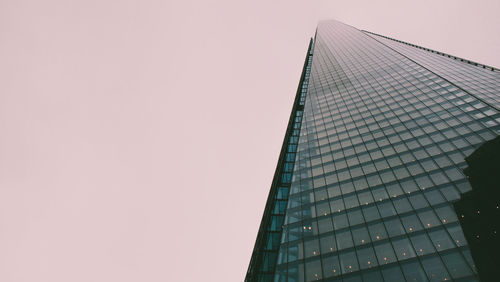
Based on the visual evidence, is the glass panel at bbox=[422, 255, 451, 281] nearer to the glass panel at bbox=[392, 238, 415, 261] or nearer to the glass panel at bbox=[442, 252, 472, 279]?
the glass panel at bbox=[442, 252, 472, 279]

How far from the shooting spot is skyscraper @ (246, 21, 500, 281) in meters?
23.9

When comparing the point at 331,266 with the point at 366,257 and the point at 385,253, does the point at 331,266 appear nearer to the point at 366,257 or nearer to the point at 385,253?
the point at 366,257

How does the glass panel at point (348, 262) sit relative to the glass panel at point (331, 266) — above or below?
above

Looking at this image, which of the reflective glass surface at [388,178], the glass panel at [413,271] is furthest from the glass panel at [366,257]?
the glass panel at [413,271]

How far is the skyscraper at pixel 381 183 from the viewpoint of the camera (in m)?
23.9

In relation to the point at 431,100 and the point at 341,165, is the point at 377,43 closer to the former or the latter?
the point at 431,100

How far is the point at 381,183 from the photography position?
32.9m

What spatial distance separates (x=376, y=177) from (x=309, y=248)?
12840 millimetres

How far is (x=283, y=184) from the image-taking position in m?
45.4

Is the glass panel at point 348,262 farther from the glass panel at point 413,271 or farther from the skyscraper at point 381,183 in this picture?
the glass panel at point 413,271

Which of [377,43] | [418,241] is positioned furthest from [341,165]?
[377,43]

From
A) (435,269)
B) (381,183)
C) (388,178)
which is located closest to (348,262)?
(435,269)

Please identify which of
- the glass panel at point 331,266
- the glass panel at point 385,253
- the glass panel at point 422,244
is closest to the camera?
the glass panel at point 422,244

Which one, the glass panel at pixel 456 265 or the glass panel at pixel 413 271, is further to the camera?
the glass panel at pixel 413 271
